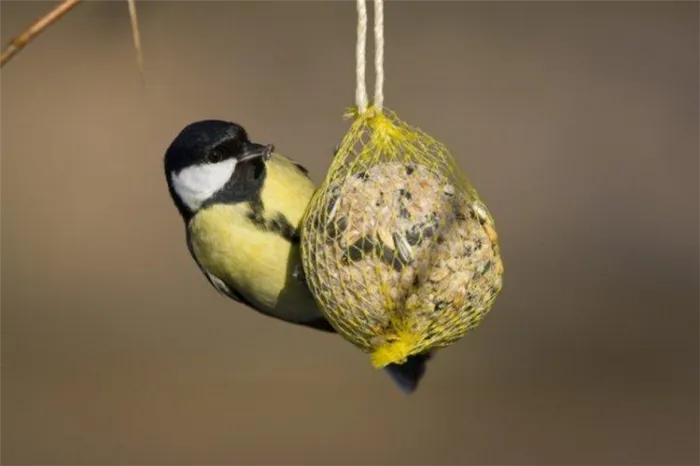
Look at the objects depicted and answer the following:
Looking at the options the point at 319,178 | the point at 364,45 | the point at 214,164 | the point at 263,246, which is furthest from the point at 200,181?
the point at 319,178

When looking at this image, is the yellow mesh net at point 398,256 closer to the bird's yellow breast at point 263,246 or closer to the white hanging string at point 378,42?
the white hanging string at point 378,42

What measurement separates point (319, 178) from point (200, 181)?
134 inches

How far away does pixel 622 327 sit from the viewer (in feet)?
18.2

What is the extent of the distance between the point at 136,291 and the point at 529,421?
2.06 meters

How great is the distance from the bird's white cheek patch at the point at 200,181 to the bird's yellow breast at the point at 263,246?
0.03 metres

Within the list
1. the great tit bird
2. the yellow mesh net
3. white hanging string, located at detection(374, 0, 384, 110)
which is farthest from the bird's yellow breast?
white hanging string, located at detection(374, 0, 384, 110)

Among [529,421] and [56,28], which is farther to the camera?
[56,28]

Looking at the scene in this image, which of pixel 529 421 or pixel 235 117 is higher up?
pixel 235 117

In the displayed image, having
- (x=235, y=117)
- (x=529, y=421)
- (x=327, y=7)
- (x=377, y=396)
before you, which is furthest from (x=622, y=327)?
(x=327, y=7)

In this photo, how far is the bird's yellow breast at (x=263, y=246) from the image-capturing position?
2393 millimetres

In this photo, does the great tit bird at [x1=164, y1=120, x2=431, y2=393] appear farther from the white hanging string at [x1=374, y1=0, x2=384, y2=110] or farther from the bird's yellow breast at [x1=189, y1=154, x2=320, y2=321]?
the white hanging string at [x1=374, y1=0, x2=384, y2=110]

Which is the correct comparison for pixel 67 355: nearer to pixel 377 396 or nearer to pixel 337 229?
pixel 377 396

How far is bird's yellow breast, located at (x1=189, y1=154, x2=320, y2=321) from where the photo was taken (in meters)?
2.39

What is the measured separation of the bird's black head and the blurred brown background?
260 centimetres
